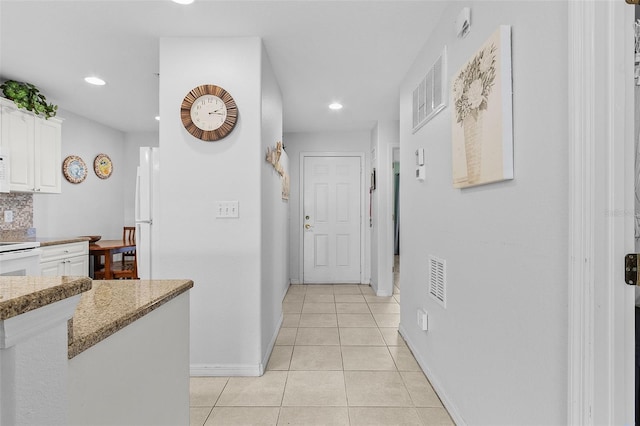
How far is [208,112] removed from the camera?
2.30m

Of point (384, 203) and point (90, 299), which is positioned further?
point (384, 203)

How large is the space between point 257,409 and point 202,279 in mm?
908

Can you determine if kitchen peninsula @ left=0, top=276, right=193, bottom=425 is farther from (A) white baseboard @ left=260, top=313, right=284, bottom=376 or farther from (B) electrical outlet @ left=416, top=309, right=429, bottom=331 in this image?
(B) electrical outlet @ left=416, top=309, right=429, bottom=331

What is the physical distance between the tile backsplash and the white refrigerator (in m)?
2.22

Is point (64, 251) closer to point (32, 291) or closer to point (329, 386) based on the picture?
point (329, 386)

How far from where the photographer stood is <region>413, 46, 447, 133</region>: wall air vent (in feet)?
6.48

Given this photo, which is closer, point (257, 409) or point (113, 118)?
point (257, 409)

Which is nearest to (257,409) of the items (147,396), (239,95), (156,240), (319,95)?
(147,396)

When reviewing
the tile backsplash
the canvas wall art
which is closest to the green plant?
the tile backsplash

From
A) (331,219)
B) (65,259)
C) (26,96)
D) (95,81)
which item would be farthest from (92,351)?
(331,219)

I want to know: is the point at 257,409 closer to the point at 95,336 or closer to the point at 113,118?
the point at 95,336

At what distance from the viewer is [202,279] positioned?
7.71 ft

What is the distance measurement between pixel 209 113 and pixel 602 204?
7.10 feet

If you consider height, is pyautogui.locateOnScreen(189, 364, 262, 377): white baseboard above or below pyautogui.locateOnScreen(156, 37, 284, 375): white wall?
below
